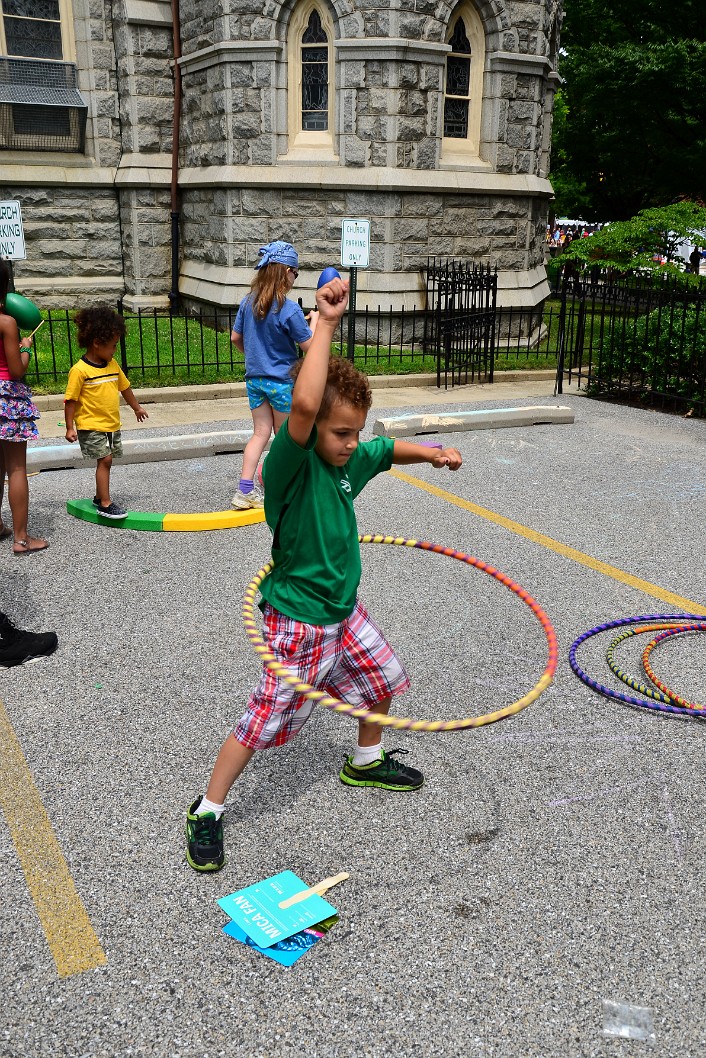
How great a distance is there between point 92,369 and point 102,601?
194cm

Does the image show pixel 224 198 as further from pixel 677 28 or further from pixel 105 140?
pixel 677 28

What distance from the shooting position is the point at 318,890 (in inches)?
124

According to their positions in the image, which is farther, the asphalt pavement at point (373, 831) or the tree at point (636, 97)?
the tree at point (636, 97)

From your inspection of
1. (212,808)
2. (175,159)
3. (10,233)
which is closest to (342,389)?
(212,808)

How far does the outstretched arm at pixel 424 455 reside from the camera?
3414mm

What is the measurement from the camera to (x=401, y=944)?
2.95 metres

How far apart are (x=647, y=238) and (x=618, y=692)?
11.6 m

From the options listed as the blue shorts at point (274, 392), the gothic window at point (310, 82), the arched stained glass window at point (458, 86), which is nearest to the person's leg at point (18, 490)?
the blue shorts at point (274, 392)

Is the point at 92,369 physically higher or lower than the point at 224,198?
lower

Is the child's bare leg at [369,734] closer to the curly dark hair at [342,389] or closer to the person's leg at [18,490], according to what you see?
the curly dark hair at [342,389]

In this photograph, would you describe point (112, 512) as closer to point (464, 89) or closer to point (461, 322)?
point (461, 322)

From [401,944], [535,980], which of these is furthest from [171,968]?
[535,980]

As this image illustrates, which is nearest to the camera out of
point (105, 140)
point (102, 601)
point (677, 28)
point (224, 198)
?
point (102, 601)

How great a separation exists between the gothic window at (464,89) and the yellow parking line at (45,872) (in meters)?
14.5
